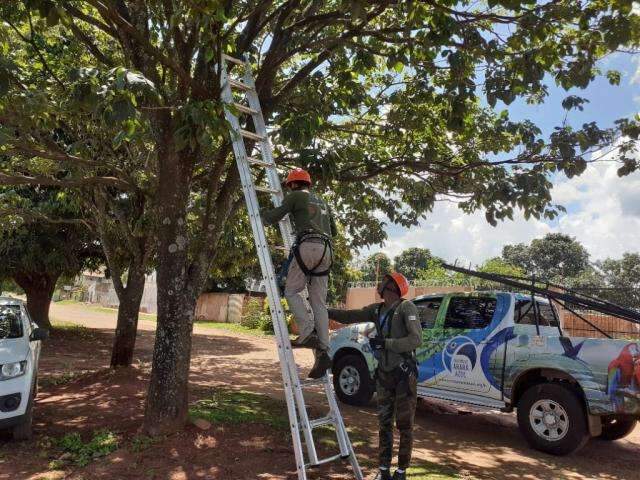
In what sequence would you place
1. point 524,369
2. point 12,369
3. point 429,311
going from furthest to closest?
point 429,311 < point 524,369 < point 12,369

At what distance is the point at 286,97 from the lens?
7465mm

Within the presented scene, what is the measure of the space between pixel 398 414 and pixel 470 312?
363 centimetres

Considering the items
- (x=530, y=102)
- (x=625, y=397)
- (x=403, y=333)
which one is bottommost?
(x=625, y=397)

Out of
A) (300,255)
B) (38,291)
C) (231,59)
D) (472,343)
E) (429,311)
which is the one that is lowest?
(472,343)

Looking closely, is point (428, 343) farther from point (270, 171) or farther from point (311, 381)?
point (270, 171)

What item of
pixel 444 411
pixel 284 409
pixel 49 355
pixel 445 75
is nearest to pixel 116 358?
pixel 284 409

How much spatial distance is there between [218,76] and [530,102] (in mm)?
5094

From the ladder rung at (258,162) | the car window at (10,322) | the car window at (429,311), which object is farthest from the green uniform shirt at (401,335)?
the car window at (10,322)

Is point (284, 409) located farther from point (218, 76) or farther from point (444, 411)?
point (218, 76)

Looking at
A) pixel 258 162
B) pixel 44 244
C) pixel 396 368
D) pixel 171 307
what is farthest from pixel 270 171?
pixel 44 244

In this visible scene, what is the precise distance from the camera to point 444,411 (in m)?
9.39

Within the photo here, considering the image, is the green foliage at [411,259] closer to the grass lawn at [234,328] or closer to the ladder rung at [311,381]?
the grass lawn at [234,328]

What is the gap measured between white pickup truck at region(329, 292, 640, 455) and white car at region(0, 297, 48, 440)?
4840 mm

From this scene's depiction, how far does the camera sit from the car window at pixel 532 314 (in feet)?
25.5
